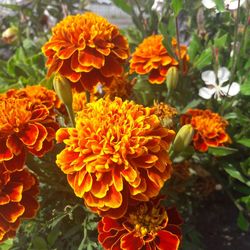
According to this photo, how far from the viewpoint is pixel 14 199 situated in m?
0.79

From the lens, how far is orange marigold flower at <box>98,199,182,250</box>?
2.55 feet

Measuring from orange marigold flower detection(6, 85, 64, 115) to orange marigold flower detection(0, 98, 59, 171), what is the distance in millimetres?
59

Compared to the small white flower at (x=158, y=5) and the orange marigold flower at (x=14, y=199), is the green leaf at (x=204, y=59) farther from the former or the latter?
the orange marigold flower at (x=14, y=199)

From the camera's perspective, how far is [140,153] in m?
0.70

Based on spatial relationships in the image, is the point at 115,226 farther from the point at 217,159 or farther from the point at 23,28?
the point at 23,28

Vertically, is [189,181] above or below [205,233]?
above

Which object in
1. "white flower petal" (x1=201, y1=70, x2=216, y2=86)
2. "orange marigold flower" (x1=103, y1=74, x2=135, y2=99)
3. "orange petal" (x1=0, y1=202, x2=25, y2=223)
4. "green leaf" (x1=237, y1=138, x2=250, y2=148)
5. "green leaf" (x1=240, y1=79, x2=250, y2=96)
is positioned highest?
"orange marigold flower" (x1=103, y1=74, x2=135, y2=99)

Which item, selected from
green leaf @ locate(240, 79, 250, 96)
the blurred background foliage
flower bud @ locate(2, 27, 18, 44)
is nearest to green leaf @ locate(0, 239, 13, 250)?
the blurred background foliage

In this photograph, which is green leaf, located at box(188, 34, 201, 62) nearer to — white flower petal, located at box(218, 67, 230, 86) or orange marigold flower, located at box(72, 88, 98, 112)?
white flower petal, located at box(218, 67, 230, 86)

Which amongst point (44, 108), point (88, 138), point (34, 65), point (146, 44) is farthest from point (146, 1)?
point (88, 138)

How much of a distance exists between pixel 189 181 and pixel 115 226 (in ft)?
1.22

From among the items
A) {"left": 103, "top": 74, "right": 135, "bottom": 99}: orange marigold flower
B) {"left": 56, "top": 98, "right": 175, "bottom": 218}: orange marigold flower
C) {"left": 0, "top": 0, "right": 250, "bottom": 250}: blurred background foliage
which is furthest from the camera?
{"left": 103, "top": 74, "right": 135, "bottom": 99}: orange marigold flower

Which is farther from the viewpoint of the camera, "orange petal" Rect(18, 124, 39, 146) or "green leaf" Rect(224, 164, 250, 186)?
"green leaf" Rect(224, 164, 250, 186)

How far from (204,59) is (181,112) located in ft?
0.50
